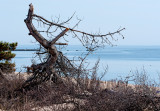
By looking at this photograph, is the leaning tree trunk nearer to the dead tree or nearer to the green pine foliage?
the dead tree

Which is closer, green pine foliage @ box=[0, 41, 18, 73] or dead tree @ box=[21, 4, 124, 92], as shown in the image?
dead tree @ box=[21, 4, 124, 92]

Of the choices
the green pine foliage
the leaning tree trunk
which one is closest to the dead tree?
the leaning tree trunk

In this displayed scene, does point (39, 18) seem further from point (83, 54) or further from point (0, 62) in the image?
point (0, 62)

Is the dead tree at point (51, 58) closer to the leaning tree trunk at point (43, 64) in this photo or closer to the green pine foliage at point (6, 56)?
the leaning tree trunk at point (43, 64)

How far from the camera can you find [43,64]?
10.8 m

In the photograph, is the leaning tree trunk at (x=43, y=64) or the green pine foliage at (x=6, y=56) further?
the green pine foliage at (x=6, y=56)

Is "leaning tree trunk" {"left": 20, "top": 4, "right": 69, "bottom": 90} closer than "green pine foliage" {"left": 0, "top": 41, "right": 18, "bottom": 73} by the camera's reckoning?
Yes

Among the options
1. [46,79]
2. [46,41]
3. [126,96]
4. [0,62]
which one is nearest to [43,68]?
[46,79]

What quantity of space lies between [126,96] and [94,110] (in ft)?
3.61

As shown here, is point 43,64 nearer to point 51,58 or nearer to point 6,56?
point 51,58

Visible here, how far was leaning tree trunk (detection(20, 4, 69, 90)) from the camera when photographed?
10.1 metres

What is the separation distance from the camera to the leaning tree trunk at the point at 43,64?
33.1ft

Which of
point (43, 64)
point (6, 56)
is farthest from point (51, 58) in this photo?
point (6, 56)

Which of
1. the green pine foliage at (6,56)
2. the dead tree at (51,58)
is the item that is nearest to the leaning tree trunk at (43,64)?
the dead tree at (51,58)
